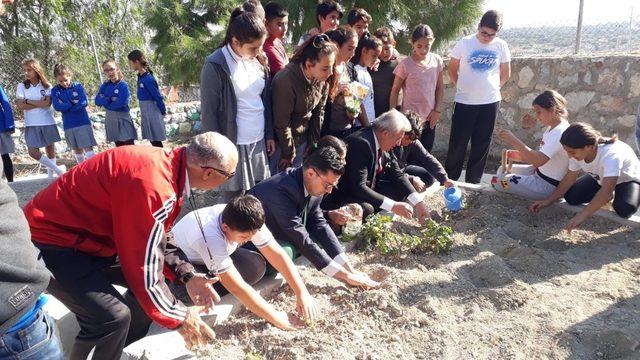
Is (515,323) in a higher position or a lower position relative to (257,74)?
lower

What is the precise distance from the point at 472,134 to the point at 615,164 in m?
1.62

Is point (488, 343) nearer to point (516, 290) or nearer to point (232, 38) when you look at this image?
point (516, 290)

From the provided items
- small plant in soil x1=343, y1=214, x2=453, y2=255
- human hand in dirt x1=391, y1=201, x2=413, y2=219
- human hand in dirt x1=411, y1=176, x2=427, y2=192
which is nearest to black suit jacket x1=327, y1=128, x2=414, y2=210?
A: human hand in dirt x1=391, y1=201, x2=413, y2=219

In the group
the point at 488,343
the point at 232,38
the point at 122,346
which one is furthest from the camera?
the point at 232,38

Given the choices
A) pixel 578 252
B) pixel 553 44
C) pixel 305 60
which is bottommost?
pixel 578 252

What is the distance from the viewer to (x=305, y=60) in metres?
3.44

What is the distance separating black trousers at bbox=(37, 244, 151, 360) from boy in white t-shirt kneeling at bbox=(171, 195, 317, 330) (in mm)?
362

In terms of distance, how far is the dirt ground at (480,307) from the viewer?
92.3 inches

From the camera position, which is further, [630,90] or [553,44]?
[553,44]

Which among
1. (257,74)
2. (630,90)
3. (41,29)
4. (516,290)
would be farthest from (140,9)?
(516,290)

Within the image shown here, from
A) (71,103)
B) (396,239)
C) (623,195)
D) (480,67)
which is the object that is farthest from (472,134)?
(71,103)

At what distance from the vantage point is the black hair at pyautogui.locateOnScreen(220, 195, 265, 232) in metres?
2.25

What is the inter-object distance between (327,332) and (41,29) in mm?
7821

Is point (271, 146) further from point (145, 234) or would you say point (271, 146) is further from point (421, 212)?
point (145, 234)
